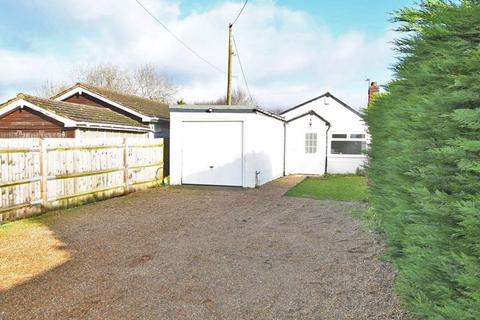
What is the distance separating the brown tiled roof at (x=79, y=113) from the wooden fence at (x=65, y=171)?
7.05 ft

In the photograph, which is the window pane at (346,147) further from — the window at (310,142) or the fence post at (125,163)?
the fence post at (125,163)

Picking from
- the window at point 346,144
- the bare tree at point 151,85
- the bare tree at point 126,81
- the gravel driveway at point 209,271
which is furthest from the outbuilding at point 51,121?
the bare tree at point 151,85

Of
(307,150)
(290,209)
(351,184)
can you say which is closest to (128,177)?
(290,209)

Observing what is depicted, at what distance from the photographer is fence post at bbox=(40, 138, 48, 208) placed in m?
8.66

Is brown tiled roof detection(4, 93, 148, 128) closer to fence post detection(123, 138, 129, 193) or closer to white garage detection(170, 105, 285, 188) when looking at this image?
fence post detection(123, 138, 129, 193)

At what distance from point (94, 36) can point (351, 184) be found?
11342mm

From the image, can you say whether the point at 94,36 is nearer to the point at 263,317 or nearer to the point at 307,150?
the point at 307,150

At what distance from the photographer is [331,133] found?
767 inches

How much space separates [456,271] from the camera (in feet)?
6.70

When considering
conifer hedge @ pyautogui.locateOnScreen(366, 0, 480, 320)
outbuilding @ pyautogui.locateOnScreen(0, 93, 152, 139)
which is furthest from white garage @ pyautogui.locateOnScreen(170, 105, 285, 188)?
conifer hedge @ pyautogui.locateOnScreen(366, 0, 480, 320)

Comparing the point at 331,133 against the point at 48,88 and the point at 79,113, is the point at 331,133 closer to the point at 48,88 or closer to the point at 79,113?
the point at 79,113

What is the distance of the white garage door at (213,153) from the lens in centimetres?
1334

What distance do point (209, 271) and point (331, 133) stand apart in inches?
621

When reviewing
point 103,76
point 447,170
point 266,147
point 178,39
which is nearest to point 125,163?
point 266,147
